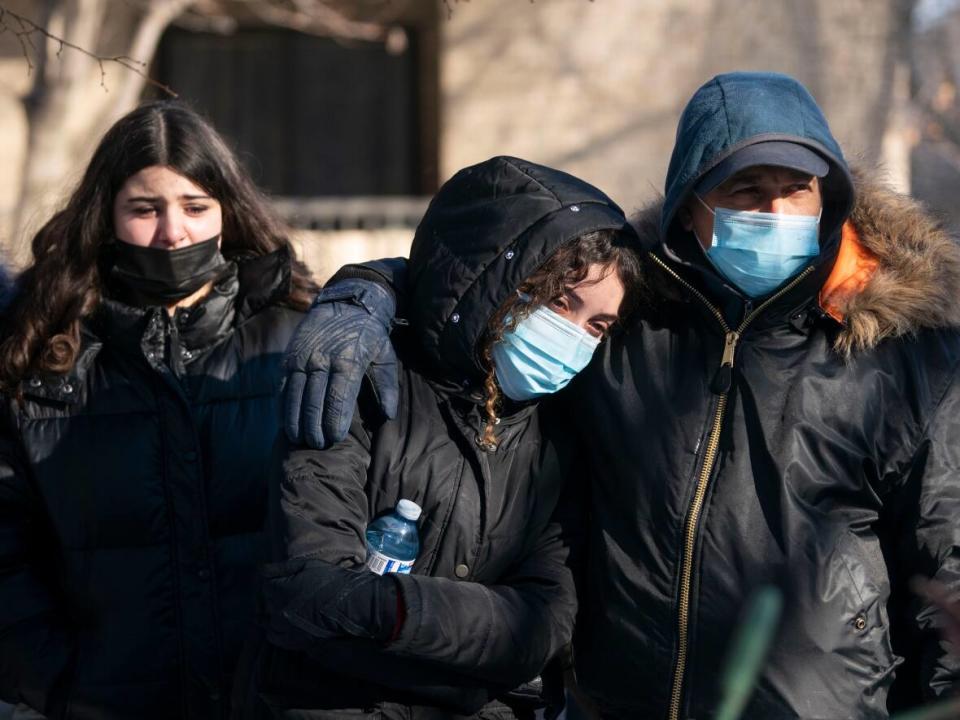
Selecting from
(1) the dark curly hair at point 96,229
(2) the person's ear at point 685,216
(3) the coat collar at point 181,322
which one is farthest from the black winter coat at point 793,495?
(1) the dark curly hair at point 96,229

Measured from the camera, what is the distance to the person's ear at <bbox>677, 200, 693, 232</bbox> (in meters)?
2.59

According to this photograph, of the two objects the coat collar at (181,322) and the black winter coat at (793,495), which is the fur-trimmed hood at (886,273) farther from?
the coat collar at (181,322)

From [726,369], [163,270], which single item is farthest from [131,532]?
[726,369]

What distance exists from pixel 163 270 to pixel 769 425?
56.3 inches

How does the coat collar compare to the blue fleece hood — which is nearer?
the blue fleece hood

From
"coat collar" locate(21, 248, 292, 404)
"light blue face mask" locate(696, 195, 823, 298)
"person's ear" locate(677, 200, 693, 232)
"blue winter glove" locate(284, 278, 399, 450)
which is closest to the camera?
"blue winter glove" locate(284, 278, 399, 450)

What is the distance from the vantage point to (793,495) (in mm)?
2363

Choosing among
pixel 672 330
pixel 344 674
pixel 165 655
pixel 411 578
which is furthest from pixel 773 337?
pixel 165 655

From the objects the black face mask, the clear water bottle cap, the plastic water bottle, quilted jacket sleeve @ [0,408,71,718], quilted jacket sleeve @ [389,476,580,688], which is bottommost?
quilted jacket sleeve @ [0,408,71,718]

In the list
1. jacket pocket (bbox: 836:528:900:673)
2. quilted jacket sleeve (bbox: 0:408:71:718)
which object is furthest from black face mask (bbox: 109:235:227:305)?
jacket pocket (bbox: 836:528:900:673)

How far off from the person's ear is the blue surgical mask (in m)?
0.31

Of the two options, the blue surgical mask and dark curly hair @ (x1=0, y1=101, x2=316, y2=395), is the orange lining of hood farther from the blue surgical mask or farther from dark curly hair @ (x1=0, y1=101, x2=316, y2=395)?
dark curly hair @ (x1=0, y1=101, x2=316, y2=395)

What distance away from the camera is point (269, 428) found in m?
2.94

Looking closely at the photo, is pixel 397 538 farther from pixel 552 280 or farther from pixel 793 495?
pixel 793 495
